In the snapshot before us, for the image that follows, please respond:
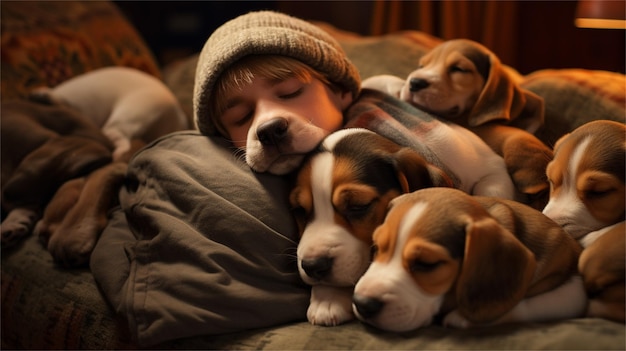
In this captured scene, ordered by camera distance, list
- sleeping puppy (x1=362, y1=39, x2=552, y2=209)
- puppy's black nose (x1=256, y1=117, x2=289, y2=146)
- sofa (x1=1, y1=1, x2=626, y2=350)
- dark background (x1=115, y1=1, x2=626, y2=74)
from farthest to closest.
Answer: dark background (x1=115, y1=1, x2=626, y2=74) < sleeping puppy (x1=362, y1=39, x2=552, y2=209) < puppy's black nose (x1=256, y1=117, x2=289, y2=146) < sofa (x1=1, y1=1, x2=626, y2=350)

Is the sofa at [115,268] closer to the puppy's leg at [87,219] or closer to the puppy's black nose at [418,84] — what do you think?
the puppy's leg at [87,219]

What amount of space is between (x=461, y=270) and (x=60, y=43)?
2.02 metres

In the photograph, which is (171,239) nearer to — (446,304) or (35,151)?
(446,304)

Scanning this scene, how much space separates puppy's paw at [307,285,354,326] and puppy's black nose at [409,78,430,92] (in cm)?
69

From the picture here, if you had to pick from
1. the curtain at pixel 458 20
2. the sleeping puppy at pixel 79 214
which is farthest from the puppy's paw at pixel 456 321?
the curtain at pixel 458 20

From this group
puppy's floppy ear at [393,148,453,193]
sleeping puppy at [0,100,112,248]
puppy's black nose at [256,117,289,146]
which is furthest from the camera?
sleeping puppy at [0,100,112,248]

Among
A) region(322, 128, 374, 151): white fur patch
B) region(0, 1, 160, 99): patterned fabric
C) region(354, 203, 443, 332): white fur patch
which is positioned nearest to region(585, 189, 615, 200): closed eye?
region(354, 203, 443, 332): white fur patch

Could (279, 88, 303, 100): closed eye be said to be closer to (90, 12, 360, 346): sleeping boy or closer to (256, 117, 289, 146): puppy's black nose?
(90, 12, 360, 346): sleeping boy

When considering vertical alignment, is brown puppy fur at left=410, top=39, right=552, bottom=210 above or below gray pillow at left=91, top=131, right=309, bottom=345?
above

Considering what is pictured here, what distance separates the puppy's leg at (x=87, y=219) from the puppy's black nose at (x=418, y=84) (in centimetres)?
87

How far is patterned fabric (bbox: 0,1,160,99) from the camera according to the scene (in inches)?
89.9

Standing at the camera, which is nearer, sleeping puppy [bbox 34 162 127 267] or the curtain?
sleeping puppy [bbox 34 162 127 267]

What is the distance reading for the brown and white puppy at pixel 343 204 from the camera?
1.22 metres

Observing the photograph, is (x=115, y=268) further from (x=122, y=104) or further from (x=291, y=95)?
(x=122, y=104)
